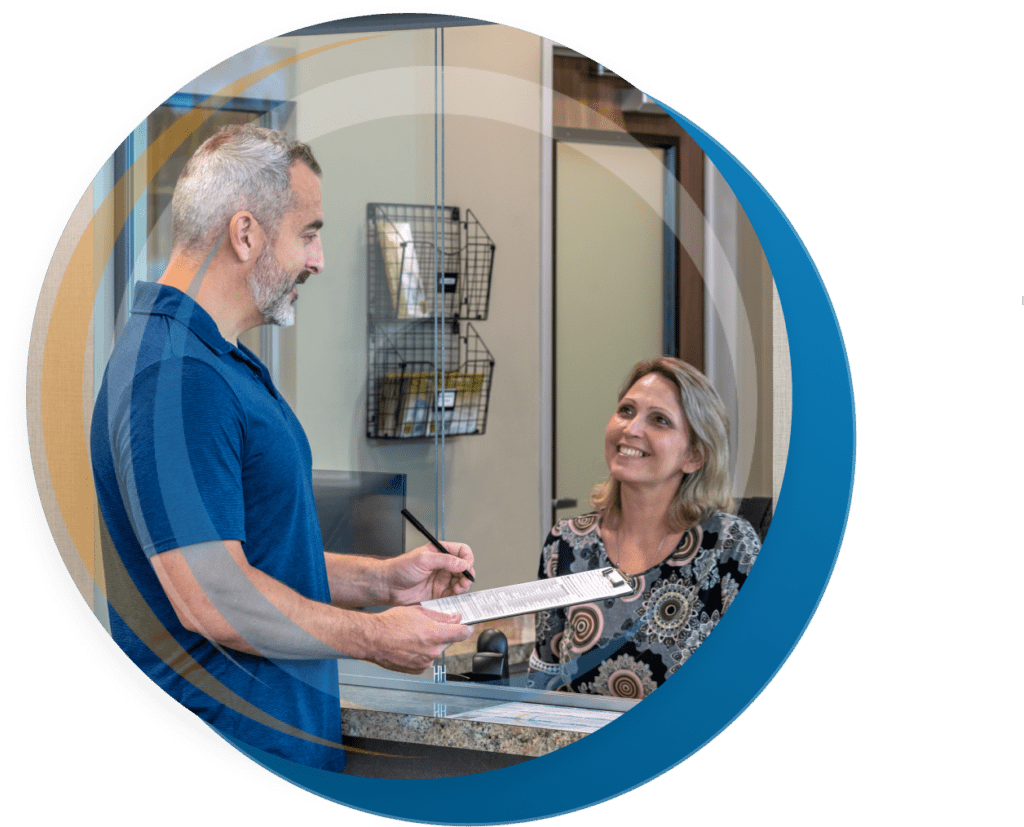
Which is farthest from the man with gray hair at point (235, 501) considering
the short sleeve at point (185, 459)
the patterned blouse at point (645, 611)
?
the patterned blouse at point (645, 611)

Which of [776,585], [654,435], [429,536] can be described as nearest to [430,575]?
[429,536]

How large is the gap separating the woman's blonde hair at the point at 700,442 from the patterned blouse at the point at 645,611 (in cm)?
3

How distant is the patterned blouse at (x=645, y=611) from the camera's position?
184 centimetres

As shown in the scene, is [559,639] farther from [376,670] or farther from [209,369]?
[209,369]

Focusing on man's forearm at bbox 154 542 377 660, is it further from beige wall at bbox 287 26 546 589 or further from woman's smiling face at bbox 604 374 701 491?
woman's smiling face at bbox 604 374 701 491

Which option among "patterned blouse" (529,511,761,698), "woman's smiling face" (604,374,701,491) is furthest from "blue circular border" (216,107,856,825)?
"woman's smiling face" (604,374,701,491)

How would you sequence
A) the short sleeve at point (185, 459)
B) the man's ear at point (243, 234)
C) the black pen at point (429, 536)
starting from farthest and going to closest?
the black pen at point (429, 536) < the man's ear at point (243, 234) < the short sleeve at point (185, 459)

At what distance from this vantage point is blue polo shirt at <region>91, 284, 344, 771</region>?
1667 millimetres

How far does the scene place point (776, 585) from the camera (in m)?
1.86

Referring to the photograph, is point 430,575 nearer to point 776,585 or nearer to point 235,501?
point 235,501

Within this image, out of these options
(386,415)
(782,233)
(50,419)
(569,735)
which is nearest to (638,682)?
(569,735)

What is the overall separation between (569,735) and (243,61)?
4.31 ft

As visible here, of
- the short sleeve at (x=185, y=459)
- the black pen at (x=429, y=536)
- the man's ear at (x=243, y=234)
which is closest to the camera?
the short sleeve at (x=185, y=459)

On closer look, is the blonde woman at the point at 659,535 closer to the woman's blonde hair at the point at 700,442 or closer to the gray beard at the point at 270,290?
the woman's blonde hair at the point at 700,442
